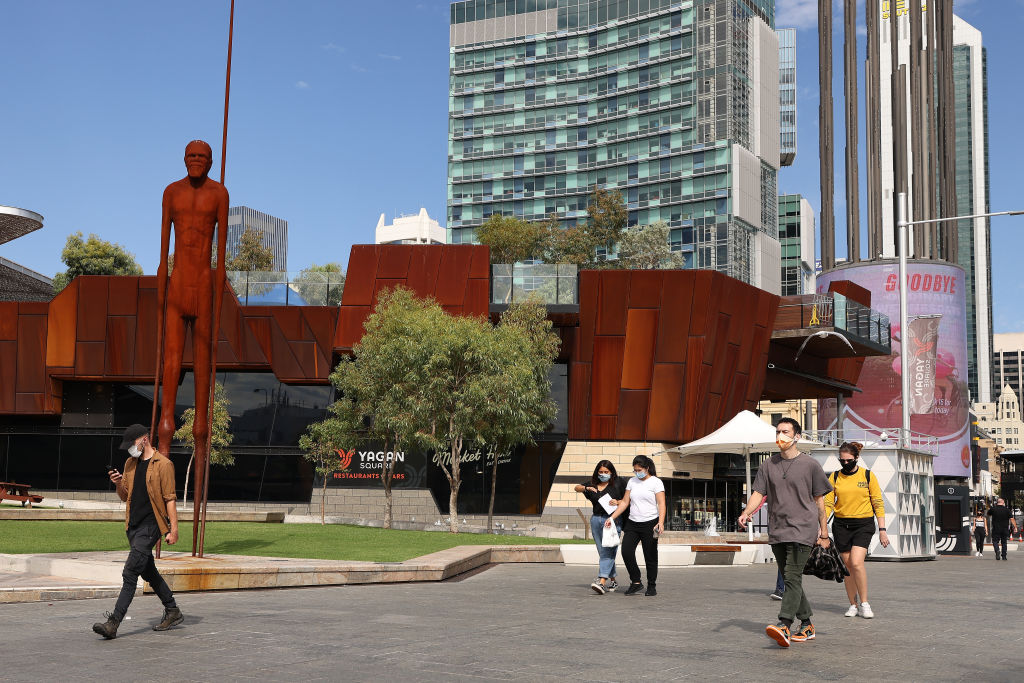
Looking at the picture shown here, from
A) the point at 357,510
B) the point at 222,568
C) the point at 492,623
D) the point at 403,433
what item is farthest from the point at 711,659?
the point at 357,510

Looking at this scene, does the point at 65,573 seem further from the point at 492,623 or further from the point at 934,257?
the point at 934,257

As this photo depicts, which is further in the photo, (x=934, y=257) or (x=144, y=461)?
(x=934, y=257)

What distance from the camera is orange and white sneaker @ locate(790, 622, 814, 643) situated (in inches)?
339

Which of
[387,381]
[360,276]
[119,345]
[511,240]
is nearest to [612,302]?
[360,276]

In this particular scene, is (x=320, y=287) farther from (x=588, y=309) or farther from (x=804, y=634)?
(x=804, y=634)

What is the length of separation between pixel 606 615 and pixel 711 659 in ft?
10.1

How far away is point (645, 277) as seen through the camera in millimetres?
34219

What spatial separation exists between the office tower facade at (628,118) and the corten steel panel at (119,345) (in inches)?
2652

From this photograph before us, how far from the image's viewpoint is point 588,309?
34.4m

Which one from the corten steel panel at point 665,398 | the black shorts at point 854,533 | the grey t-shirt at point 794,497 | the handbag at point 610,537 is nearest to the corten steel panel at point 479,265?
the corten steel panel at point 665,398

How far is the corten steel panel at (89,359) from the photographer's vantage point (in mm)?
35781

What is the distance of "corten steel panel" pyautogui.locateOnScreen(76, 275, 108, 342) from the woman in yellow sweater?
1188 inches

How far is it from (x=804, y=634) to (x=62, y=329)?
32.8 metres

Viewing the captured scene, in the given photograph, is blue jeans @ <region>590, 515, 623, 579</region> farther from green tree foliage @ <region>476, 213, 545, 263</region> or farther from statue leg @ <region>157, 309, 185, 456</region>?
green tree foliage @ <region>476, 213, 545, 263</region>
